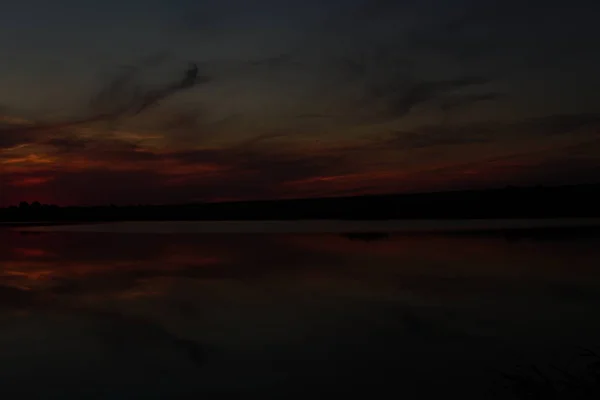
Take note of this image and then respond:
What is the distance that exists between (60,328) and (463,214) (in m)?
65.9

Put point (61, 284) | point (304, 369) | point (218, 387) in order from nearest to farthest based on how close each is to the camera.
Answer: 1. point (218, 387)
2. point (304, 369)
3. point (61, 284)

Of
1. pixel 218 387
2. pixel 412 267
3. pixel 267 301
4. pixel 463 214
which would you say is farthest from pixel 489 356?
pixel 463 214

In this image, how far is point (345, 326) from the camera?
11.2m

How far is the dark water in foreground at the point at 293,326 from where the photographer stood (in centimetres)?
838

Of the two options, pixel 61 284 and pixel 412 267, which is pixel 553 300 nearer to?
pixel 412 267

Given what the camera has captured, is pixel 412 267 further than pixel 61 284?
Yes

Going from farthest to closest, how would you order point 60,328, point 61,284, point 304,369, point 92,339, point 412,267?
point 412,267, point 61,284, point 60,328, point 92,339, point 304,369

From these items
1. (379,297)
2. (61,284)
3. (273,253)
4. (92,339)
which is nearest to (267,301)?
(379,297)

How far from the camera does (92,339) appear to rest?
1111cm

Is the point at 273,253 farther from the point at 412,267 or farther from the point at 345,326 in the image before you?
the point at 345,326

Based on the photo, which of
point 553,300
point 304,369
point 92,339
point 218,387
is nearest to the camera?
point 218,387

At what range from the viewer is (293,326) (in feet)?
37.3

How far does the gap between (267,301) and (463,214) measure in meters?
62.8

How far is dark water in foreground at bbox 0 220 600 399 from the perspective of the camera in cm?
838
